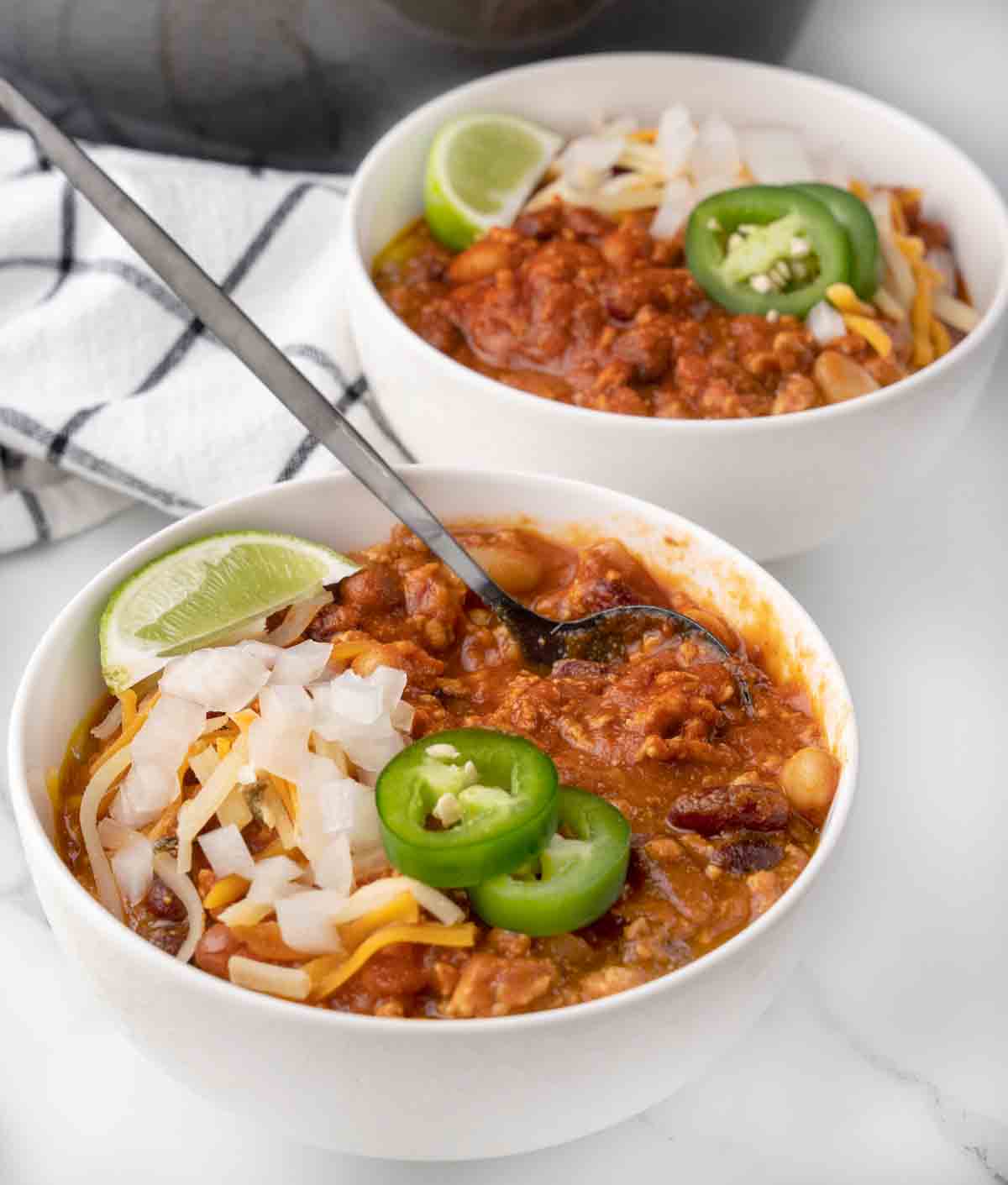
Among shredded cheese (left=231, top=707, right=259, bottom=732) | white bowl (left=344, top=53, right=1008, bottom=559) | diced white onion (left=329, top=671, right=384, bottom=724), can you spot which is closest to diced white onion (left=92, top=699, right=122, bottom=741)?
shredded cheese (left=231, top=707, right=259, bottom=732)

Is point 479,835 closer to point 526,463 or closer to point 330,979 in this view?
point 330,979

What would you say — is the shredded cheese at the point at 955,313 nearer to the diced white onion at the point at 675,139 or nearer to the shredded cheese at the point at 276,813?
the diced white onion at the point at 675,139

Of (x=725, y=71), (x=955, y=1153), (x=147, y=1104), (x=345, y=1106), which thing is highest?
(x=725, y=71)

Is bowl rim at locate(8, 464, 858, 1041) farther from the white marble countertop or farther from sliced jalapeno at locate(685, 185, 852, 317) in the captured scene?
sliced jalapeno at locate(685, 185, 852, 317)

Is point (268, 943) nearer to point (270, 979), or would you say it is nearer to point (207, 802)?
point (270, 979)

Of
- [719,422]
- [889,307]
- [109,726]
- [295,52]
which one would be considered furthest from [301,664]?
[295,52]

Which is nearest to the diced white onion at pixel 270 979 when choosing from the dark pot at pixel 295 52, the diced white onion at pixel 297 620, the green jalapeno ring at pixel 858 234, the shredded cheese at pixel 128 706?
the shredded cheese at pixel 128 706

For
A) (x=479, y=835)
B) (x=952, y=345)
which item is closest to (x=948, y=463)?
(x=952, y=345)
